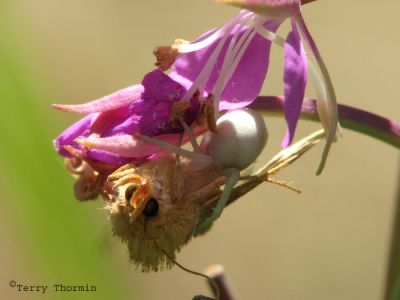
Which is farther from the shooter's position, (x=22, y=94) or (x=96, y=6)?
(x=96, y=6)

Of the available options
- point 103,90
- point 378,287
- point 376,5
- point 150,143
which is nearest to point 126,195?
point 150,143

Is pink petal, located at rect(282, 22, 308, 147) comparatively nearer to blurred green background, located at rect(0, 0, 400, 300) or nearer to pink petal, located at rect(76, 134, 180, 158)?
pink petal, located at rect(76, 134, 180, 158)

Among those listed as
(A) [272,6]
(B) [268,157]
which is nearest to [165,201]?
(A) [272,6]

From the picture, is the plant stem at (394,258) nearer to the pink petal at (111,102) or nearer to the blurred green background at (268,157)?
the pink petal at (111,102)

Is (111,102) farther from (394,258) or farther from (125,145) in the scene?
(394,258)

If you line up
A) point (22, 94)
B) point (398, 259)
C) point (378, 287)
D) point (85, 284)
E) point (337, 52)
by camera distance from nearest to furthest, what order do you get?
point (398, 259), point (85, 284), point (22, 94), point (378, 287), point (337, 52)

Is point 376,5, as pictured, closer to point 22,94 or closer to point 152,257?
point 22,94

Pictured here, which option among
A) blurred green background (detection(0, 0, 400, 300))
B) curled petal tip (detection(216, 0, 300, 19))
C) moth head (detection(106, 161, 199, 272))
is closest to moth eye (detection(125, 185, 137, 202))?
moth head (detection(106, 161, 199, 272))

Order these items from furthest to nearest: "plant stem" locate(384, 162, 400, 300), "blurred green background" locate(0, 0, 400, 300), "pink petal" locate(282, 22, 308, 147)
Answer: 1. "blurred green background" locate(0, 0, 400, 300)
2. "plant stem" locate(384, 162, 400, 300)
3. "pink petal" locate(282, 22, 308, 147)

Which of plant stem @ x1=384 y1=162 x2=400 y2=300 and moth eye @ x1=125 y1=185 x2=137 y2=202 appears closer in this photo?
moth eye @ x1=125 y1=185 x2=137 y2=202
